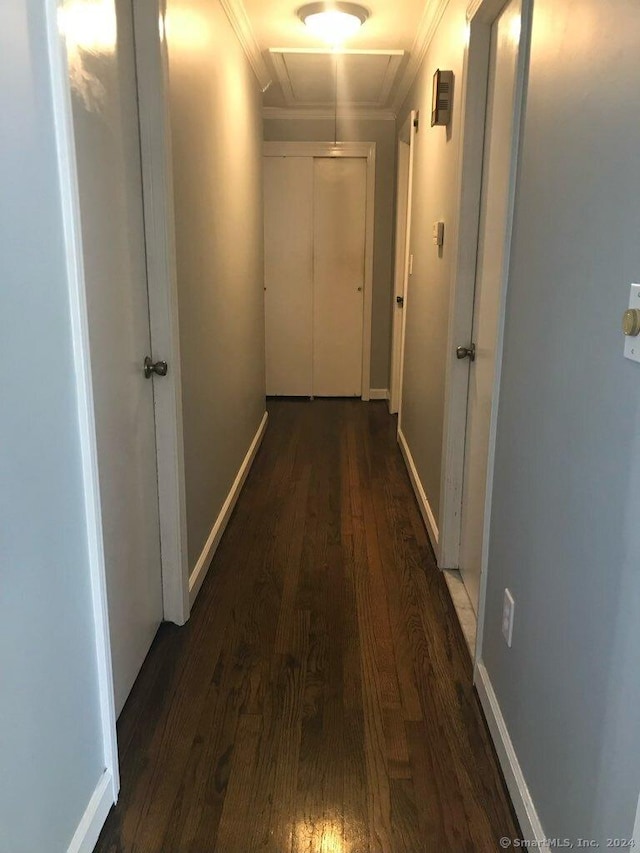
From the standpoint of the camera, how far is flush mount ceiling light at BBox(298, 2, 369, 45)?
318cm

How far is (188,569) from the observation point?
2.41 meters

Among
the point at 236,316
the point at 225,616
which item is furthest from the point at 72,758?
the point at 236,316

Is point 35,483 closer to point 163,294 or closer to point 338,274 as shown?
point 163,294

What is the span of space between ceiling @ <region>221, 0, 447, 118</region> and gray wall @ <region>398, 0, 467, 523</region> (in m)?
0.17

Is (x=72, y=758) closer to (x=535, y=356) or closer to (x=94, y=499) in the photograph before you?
(x=94, y=499)

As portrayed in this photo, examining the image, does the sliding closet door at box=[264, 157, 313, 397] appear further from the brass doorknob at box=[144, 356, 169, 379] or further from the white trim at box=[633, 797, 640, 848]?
the white trim at box=[633, 797, 640, 848]

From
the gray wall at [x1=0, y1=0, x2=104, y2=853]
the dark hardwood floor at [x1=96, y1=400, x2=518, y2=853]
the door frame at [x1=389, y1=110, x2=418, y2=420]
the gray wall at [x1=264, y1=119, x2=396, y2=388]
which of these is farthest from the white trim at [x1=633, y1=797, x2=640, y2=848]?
the gray wall at [x1=264, y1=119, x2=396, y2=388]

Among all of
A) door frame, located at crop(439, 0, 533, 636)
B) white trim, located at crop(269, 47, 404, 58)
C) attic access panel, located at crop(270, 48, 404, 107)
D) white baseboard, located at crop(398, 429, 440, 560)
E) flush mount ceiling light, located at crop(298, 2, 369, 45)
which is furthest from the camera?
attic access panel, located at crop(270, 48, 404, 107)

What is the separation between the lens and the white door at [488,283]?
2068 mm

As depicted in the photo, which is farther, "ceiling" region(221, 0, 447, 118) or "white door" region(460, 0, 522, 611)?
"ceiling" region(221, 0, 447, 118)

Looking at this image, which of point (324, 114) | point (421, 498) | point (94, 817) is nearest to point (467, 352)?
point (421, 498)

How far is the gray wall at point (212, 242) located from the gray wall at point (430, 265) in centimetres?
97

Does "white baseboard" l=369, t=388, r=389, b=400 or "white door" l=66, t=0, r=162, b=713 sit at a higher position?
"white door" l=66, t=0, r=162, b=713

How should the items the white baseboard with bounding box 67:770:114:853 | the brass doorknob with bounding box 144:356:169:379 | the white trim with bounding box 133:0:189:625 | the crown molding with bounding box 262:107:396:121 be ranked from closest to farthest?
the white baseboard with bounding box 67:770:114:853, the white trim with bounding box 133:0:189:625, the brass doorknob with bounding box 144:356:169:379, the crown molding with bounding box 262:107:396:121
